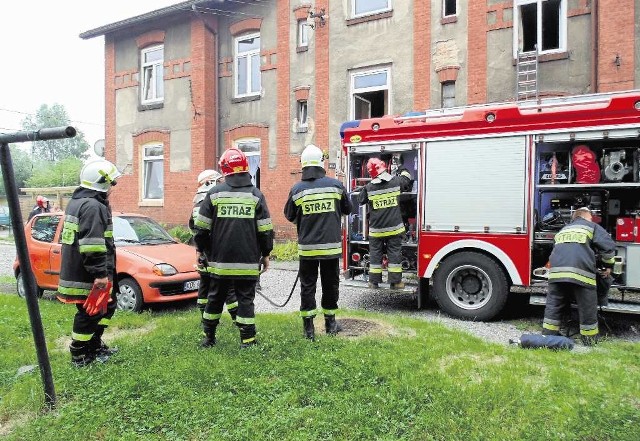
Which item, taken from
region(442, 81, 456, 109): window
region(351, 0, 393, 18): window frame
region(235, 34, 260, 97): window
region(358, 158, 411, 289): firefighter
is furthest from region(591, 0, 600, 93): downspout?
region(235, 34, 260, 97): window

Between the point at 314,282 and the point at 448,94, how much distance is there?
878 cm

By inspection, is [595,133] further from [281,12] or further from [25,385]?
[281,12]

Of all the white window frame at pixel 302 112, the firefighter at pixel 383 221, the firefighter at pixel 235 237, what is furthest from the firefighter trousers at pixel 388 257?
the white window frame at pixel 302 112

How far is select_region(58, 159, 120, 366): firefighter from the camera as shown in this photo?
448 cm

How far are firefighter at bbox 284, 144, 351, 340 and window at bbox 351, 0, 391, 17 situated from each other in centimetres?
959

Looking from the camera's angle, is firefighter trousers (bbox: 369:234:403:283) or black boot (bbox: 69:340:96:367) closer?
black boot (bbox: 69:340:96:367)

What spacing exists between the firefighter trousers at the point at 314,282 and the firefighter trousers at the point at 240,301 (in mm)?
588

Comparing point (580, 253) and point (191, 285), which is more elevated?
point (580, 253)

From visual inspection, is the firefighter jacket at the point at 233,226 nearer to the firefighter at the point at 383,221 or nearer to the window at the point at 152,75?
the firefighter at the point at 383,221

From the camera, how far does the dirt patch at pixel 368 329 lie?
548 centimetres

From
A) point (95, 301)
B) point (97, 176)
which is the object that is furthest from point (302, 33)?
point (95, 301)

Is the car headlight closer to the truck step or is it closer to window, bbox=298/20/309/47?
the truck step

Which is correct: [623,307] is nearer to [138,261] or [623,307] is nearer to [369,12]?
[138,261]

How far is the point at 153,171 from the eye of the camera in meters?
17.7
